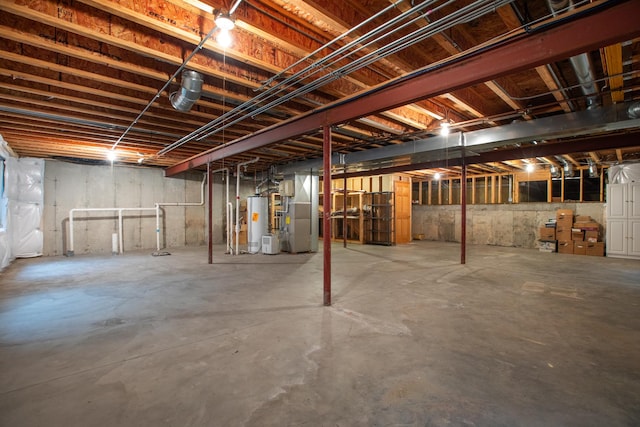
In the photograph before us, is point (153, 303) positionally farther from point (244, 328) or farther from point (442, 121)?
point (442, 121)

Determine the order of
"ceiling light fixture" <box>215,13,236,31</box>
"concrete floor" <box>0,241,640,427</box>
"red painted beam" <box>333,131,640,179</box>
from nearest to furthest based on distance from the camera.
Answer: "concrete floor" <box>0,241,640,427</box>, "ceiling light fixture" <box>215,13,236,31</box>, "red painted beam" <box>333,131,640,179</box>

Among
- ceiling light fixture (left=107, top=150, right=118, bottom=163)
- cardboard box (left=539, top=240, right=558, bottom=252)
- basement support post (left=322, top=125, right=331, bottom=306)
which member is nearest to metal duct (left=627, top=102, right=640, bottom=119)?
basement support post (left=322, top=125, right=331, bottom=306)

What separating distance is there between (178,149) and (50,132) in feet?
7.10

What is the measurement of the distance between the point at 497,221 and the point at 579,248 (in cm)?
240

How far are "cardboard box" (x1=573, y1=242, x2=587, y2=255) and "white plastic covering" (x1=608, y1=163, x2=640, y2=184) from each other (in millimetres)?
1694

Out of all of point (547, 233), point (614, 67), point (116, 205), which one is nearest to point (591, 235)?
point (547, 233)

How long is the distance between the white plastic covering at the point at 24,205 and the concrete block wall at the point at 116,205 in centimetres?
58

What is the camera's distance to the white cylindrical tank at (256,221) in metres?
8.03

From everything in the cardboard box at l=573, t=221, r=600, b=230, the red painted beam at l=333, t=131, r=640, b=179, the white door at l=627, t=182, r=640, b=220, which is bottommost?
the cardboard box at l=573, t=221, r=600, b=230

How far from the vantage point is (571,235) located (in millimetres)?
8109

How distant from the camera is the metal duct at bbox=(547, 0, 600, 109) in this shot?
6.30 feet

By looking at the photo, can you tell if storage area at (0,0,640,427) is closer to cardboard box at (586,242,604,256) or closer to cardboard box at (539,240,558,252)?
cardboard box at (586,242,604,256)

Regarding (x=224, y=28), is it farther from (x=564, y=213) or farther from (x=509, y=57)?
(x=564, y=213)

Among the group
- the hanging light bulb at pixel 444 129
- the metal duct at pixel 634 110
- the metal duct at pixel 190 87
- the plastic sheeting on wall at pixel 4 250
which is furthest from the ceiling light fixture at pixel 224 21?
the plastic sheeting on wall at pixel 4 250
